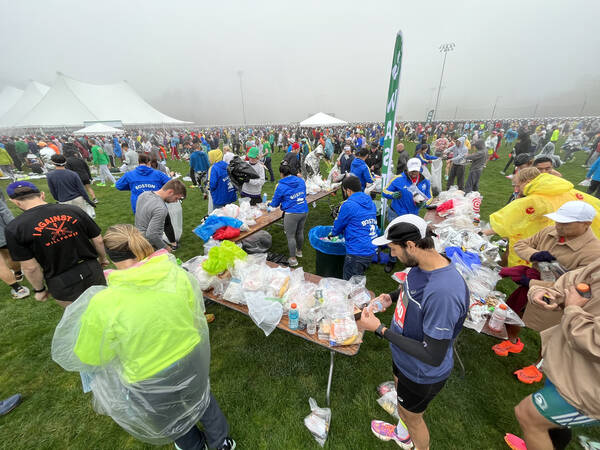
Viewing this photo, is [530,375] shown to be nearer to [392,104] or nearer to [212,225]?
[392,104]

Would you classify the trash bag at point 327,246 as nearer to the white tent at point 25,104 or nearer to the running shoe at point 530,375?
the running shoe at point 530,375

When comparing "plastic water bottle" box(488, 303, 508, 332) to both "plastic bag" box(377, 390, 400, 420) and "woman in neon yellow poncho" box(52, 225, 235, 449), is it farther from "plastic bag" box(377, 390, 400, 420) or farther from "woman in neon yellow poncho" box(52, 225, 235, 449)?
"woman in neon yellow poncho" box(52, 225, 235, 449)

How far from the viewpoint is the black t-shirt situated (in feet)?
8.34

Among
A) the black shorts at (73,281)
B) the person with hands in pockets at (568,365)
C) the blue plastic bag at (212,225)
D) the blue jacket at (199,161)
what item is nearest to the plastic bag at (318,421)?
the person with hands in pockets at (568,365)

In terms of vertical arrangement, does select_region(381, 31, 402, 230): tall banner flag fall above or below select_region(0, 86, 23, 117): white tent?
below

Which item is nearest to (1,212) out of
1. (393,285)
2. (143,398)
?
(143,398)

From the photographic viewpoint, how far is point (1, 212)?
13.5ft

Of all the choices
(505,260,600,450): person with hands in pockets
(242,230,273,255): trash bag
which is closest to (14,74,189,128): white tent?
(242,230,273,255): trash bag

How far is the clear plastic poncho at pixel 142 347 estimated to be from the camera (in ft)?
4.75

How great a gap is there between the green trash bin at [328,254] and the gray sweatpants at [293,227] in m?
0.63

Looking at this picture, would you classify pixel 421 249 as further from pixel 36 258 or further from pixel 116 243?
pixel 36 258

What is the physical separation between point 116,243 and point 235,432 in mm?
2293

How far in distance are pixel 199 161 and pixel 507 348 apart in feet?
30.7

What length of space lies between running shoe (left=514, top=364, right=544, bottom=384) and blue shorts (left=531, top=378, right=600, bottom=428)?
1.59 metres
